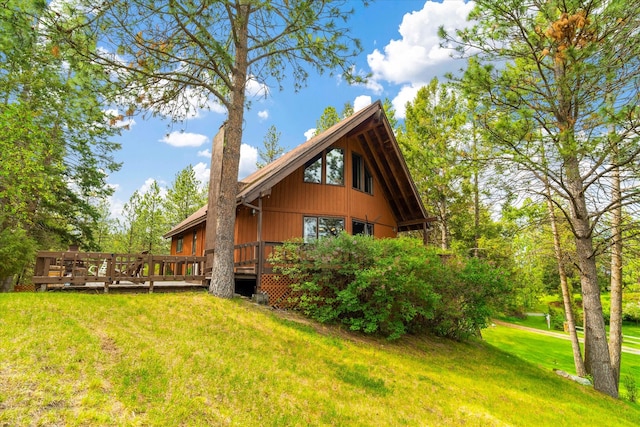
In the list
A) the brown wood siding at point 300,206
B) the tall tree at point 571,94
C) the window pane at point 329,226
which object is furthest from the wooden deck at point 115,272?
the tall tree at point 571,94

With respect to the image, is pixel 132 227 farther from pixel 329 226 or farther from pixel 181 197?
pixel 329 226

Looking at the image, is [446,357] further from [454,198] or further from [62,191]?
[62,191]

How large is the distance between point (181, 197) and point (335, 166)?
2308cm

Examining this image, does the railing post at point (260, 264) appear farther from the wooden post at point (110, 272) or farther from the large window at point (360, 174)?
the large window at point (360, 174)

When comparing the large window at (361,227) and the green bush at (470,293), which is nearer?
the green bush at (470,293)

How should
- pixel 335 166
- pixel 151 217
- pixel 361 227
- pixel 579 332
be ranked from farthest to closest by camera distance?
pixel 151 217, pixel 579 332, pixel 361 227, pixel 335 166

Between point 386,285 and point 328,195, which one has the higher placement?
point 328,195

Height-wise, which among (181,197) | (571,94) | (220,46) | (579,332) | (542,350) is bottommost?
(579,332)

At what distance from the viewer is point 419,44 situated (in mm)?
11578

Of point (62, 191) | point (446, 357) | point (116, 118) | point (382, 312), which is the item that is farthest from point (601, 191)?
point (62, 191)

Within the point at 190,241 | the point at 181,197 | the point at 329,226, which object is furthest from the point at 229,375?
the point at 181,197

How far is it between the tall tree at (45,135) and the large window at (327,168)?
23.4ft

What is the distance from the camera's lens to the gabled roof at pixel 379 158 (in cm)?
1190

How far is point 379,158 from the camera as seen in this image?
15.4m
